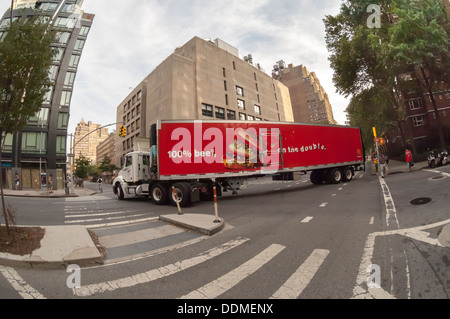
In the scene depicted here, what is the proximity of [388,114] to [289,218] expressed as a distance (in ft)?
97.3

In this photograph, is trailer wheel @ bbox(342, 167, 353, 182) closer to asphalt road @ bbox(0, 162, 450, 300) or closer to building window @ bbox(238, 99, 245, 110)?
asphalt road @ bbox(0, 162, 450, 300)

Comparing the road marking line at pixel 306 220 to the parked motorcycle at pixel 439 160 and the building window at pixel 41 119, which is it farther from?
the building window at pixel 41 119

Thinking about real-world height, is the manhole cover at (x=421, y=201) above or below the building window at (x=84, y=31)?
below

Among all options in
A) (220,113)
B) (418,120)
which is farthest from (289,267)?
(418,120)

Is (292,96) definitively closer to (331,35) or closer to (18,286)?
(331,35)

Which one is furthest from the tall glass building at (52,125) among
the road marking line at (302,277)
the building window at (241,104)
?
the road marking line at (302,277)

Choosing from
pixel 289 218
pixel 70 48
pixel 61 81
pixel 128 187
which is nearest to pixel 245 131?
pixel 289 218

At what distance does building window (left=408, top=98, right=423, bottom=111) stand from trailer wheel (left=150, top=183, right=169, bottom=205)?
41.9 meters

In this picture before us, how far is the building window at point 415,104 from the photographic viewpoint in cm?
3406

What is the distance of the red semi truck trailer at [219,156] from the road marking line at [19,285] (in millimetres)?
6193

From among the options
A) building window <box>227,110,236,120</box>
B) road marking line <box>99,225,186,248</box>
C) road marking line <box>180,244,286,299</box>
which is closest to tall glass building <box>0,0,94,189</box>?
building window <box>227,110,236,120</box>

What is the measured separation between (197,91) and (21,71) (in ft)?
120

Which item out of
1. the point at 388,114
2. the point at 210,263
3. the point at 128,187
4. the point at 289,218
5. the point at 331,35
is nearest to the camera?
the point at 210,263

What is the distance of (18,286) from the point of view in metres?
3.25
